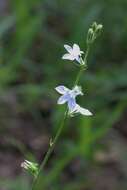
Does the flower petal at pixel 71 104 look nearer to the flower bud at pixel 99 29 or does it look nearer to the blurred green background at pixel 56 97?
the flower bud at pixel 99 29

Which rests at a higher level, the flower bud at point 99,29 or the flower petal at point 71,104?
the flower bud at point 99,29

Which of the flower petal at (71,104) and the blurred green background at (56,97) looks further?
the blurred green background at (56,97)

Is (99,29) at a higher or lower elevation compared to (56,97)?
higher

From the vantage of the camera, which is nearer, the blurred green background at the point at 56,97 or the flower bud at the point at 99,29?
the flower bud at the point at 99,29

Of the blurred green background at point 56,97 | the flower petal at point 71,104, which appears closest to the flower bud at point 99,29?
the flower petal at point 71,104

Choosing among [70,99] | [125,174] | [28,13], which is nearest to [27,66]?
[28,13]

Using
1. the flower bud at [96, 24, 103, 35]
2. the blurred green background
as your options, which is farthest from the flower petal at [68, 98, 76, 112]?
the blurred green background

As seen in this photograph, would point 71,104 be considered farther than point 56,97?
No

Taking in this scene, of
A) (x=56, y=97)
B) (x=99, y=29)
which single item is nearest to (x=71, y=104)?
(x=99, y=29)

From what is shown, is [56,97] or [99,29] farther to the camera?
[56,97]

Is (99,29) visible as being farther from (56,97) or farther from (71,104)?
(56,97)

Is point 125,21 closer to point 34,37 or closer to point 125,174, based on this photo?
point 34,37
